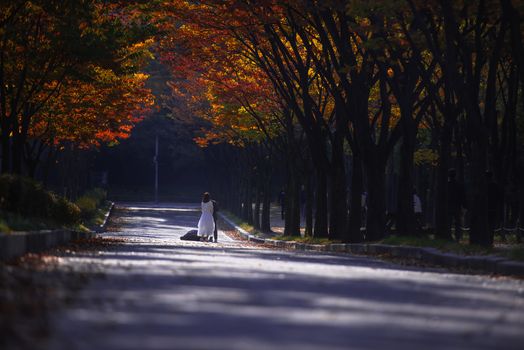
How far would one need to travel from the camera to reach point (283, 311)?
9.52 m

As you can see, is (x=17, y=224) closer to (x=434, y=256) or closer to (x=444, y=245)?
(x=434, y=256)

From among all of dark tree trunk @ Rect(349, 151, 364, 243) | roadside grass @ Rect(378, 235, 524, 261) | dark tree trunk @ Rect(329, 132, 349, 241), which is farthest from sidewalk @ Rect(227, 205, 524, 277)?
dark tree trunk @ Rect(329, 132, 349, 241)

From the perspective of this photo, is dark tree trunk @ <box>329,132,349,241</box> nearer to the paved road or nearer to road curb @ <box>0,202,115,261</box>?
road curb @ <box>0,202,115,261</box>

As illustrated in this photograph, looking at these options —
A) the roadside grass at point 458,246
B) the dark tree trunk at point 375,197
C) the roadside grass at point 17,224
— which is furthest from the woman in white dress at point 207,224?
the roadside grass at point 17,224

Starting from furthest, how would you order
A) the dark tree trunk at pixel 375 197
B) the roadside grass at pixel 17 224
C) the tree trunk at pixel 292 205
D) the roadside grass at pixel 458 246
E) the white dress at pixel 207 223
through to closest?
the white dress at pixel 207 223, the tree trunk at pixel 292 205, the dark tree trunk at pixel 375 197, the roadside grass at pixel 458 246, the roadside grass at pixel 17 224

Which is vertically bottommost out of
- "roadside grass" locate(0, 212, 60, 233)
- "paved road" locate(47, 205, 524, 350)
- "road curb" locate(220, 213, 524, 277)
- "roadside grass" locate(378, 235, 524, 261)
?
"paved road" locate(47, 205, 524, 350)

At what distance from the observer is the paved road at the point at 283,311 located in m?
7.61

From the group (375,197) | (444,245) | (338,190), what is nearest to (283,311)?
(444,245)

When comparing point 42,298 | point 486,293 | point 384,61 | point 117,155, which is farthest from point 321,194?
point 117,155

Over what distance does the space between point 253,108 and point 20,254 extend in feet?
93.8

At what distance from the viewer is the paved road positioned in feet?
25.0

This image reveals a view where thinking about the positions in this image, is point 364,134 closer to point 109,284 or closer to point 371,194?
point 371,194

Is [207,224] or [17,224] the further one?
[207,224]

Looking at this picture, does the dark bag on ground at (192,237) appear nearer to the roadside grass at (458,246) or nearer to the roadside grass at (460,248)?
the roadside grass at (458,246)
